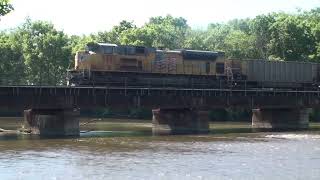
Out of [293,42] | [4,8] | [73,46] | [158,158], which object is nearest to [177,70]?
[158,158]

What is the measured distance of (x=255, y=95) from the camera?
61594 mm

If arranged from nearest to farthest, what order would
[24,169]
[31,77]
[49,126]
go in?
1. [24,169]
2. [49,126]
3. [31,77]

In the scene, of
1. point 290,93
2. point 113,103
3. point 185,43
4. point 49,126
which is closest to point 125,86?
point 113,103

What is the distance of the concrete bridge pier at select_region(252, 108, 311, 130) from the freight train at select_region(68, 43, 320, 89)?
3.02 metres

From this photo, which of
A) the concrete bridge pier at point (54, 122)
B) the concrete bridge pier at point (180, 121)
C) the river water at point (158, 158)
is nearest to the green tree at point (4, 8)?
the river water at point (158, 158)

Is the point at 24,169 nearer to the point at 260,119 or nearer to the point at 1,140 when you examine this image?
the point at 1,140

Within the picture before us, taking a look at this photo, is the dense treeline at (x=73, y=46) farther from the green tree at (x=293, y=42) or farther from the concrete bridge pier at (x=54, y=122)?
the concrete bridge pier at (x=54, y=122)

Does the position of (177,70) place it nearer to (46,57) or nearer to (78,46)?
(78,46)

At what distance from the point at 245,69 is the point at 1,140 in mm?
28475

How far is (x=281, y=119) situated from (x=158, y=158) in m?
36.0

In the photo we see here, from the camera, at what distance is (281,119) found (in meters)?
67.6

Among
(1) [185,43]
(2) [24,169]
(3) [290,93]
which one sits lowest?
(2) [24,169]

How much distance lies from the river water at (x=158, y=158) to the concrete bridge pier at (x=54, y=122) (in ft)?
12.2

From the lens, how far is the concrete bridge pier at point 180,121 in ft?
190
